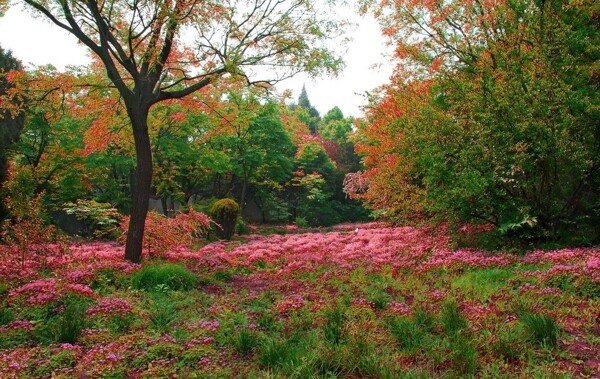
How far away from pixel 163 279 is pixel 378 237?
8.52 metres

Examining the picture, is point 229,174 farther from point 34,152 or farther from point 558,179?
point 558,179

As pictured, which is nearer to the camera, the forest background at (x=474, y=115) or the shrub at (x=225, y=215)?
the forest background at (x=474, y=115)

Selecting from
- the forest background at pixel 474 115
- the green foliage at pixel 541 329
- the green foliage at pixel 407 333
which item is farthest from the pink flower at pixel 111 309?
the green foliage at pixel 541 329

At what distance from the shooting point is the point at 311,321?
16.4 feet

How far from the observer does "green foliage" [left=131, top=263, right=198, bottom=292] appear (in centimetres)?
752

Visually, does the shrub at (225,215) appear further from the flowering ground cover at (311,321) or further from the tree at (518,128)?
the flowering ground cover at (311,321)

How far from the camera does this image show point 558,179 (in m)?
9.48

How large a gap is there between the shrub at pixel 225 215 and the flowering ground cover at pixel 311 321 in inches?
393

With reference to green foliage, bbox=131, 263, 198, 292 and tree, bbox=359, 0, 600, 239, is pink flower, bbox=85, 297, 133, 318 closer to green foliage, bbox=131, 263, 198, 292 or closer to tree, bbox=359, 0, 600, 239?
green foliage, bbox=131, 263, 198, 292

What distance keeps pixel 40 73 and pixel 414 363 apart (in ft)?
31.2

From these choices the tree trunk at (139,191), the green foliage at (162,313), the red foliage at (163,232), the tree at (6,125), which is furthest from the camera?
the tree at (6,125)

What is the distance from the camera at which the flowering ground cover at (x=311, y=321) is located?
3.69 m

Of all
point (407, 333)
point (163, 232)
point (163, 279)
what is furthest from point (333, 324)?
point (163, 232)

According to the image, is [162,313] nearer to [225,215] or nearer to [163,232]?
[163,232]
